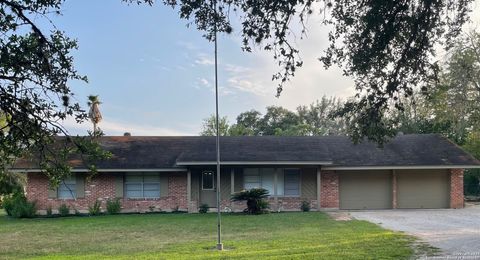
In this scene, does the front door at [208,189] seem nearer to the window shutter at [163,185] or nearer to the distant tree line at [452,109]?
the window shutter at [163,185]

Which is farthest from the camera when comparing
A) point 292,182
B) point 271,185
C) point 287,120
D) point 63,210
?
point 287,120

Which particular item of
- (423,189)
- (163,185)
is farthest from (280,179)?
(423,189)

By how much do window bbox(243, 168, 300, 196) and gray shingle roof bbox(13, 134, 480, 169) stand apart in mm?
983

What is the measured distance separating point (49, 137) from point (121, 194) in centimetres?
1878

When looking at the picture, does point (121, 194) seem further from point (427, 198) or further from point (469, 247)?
point (469, 247)

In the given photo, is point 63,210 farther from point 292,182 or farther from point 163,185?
point 292,182

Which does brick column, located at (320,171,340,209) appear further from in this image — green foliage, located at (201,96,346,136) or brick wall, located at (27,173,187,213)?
green foliage, located at (201,96,346,136)

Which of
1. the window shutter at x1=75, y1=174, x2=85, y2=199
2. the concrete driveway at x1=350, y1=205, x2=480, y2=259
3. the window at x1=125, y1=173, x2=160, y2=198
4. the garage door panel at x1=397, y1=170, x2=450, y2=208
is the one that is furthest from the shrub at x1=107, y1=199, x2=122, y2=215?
the garage door panel at x1=397, y1=170, x2=450, y2=208

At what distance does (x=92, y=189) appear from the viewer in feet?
84.4

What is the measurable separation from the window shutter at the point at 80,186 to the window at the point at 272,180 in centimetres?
832

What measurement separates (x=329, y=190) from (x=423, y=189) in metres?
5.10

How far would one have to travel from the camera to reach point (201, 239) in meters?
14.9

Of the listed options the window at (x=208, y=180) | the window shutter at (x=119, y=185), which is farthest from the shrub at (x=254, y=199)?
the window shutter at (x=119, y=185)

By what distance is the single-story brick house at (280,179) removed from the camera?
25406mm
